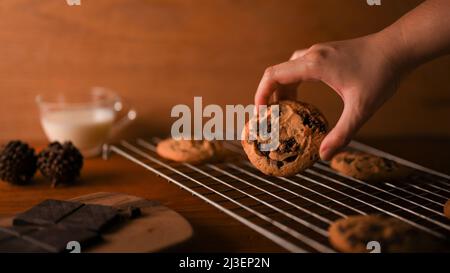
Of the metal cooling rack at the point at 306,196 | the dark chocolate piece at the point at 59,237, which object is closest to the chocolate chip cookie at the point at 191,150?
the metal cooling rack at the point at 306,196

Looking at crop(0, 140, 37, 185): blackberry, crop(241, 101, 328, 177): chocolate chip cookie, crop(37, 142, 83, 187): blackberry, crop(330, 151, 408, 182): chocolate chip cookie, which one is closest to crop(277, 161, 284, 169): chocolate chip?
crop(241, 101, 328, 177): chocolate chip cookie

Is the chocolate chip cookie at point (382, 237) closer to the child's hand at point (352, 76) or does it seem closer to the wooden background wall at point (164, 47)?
the child's hand at point (352, 76)

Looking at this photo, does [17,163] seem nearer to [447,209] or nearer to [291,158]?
[291,158]

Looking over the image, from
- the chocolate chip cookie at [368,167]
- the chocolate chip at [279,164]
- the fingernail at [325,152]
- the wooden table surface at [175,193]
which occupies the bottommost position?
the wooden table surface at [175,193]

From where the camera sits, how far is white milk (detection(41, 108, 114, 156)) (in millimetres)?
1562

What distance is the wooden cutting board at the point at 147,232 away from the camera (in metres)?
0.90

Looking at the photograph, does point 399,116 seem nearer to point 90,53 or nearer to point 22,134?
point 90,53

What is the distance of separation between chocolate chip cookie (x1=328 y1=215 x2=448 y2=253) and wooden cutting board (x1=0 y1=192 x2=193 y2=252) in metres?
0.26

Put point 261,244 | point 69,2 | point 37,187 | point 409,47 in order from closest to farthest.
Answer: point 261,244, point 409,47, point 37,187, point 69,2

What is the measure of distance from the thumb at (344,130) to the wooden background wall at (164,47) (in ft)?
2.42

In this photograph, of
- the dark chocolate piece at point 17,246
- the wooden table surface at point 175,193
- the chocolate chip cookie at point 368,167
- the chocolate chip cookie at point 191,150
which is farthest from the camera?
the chocolate chip cookie at point 191,150

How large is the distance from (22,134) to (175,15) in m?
0.64
